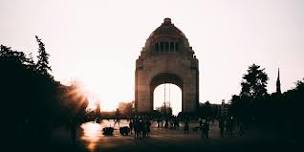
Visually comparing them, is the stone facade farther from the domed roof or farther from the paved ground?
the paved ground

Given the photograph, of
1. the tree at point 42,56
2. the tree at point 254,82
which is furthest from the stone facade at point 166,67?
the tree at point 42,56

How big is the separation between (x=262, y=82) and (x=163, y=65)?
17.8 meters

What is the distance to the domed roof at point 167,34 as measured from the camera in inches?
2876

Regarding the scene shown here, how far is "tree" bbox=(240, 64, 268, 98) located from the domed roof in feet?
58.7

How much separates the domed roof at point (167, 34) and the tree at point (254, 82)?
705 inches

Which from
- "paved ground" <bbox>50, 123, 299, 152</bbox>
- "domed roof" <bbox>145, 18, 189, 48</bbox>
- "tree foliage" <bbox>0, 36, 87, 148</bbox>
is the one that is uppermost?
"domed roof" <bbox>145, 18, 189, 48</bbox>

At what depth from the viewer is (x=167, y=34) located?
7294cm

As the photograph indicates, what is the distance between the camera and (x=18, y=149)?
21234 millimetres

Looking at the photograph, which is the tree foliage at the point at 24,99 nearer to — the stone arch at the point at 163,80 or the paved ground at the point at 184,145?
the paved ground at the point at 184,145

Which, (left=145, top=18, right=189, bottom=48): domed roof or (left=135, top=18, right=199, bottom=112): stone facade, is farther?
(left=145, top=18, right=189, bottom=48): domed roof

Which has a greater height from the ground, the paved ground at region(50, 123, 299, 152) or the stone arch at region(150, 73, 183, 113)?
the stone arch at region(150, 73, 183, 113)

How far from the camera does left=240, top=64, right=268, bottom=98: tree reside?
187 ft

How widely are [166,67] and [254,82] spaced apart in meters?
17.5

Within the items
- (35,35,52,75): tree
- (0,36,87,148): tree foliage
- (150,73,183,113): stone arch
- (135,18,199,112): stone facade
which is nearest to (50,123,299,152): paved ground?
(0,36,87,148): tree foliage
